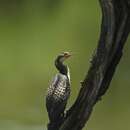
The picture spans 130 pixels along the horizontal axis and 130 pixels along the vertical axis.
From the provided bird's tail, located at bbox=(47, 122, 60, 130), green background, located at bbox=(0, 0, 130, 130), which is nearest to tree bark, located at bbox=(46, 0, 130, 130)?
bird's tail, located at bbox=(47, 122, 60, 130)

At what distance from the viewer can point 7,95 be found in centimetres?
404

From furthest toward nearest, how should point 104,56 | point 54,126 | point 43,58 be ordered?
point 43,58 < point 54,126 < point 104,56

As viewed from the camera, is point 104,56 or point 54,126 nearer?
point 104,56

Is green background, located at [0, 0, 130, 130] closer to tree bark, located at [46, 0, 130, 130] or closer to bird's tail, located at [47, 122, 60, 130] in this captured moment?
bird's tail, located at [47, 122, 60, 130]

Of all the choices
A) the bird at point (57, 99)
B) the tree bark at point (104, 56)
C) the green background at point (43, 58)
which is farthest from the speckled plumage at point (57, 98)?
the green background at point (43, 58)

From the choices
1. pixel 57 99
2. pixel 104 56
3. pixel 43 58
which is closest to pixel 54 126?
pixel 57 99

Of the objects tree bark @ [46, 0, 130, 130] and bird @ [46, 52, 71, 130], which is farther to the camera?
bird @ [46, 52, 71, 130]

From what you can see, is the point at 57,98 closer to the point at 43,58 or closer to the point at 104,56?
the point at 104,56

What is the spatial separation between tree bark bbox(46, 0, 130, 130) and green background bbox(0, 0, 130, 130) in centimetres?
110

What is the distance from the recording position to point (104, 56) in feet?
8.14

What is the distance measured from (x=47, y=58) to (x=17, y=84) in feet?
1.42

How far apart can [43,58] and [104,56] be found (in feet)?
6.91

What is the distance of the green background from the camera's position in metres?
3.82

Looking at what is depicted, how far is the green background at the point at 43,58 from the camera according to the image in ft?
12.5
